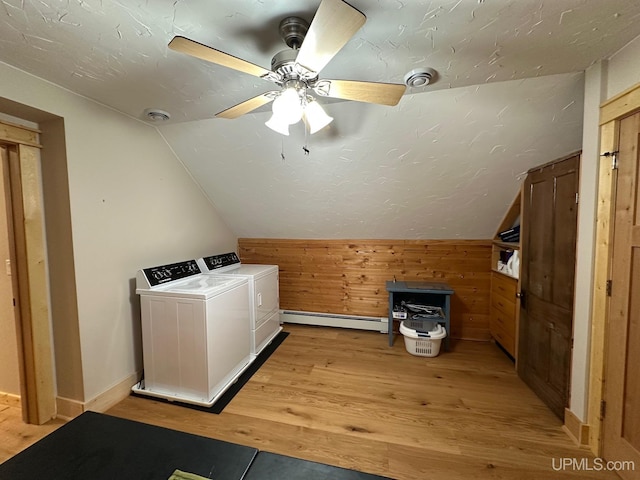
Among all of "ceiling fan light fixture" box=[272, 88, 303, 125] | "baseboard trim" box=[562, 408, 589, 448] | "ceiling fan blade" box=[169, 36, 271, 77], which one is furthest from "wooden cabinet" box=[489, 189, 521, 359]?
"ceiling fan blade" box=[169, 36, 271, 77]

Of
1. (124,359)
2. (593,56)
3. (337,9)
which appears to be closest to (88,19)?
(337,9)

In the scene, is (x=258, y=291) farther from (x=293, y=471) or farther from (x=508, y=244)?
(x=508, y=244)

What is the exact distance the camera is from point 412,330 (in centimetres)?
277

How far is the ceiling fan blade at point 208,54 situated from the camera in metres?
0.93

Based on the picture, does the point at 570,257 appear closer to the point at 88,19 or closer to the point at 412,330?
the point at 412,330

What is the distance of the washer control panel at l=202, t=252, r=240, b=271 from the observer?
2889 mm

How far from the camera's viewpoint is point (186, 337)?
203cm

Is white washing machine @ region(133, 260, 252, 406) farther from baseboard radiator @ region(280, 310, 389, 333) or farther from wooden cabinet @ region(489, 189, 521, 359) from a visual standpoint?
wooden cabinet @ region(489, 189, 521, 359)

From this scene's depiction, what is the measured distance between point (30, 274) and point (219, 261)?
1.49 metres

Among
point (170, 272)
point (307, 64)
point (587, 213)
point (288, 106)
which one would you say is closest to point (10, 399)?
point (170, 272)

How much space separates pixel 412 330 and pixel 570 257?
148cm

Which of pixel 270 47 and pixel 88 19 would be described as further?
pixel 270 47

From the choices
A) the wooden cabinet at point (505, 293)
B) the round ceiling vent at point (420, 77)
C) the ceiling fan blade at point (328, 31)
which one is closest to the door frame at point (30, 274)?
the ceiling fan blade at point (328, 31)

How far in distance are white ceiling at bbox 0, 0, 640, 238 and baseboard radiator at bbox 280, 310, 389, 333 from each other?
3.62 ft
